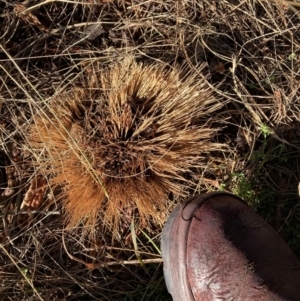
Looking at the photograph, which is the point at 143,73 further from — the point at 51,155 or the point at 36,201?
the point at 36,201

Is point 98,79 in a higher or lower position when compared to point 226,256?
higher

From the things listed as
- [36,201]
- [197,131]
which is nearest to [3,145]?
[36,201]

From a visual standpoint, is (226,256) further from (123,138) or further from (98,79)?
(98,79)

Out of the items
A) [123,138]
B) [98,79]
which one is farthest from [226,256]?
[98,79]

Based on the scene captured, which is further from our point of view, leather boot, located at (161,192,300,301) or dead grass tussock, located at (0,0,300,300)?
dead grass tussock, located at (0,0,300,300)

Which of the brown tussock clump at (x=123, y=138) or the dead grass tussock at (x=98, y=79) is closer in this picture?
the brown tussock clump at (x=123, y=138)
